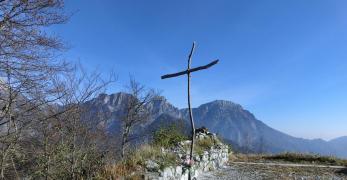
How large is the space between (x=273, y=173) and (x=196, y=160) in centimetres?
331

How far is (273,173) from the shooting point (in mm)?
15547

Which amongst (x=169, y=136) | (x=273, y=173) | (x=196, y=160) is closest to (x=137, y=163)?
(x=196, y=160)

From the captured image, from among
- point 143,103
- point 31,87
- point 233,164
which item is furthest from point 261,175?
point 143,103

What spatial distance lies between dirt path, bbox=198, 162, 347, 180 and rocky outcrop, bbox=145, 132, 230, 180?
43 cm

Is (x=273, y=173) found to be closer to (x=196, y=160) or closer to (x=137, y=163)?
(x=196, y=160)

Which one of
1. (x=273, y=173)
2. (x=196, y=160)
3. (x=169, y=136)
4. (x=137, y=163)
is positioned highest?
(x=169, y=136)

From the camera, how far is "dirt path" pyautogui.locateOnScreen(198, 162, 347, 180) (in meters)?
14.6

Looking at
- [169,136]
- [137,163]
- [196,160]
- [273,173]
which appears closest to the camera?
[137,163]

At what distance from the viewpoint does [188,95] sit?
9227 millimetres

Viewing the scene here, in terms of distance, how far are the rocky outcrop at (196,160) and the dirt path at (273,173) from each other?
1.41ft

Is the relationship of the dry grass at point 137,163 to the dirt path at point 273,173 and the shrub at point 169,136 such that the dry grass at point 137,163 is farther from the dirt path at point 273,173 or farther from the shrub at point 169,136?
the shrub at point 169,136

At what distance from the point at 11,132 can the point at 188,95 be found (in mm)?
4714

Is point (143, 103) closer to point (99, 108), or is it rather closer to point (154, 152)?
point (99, 108)

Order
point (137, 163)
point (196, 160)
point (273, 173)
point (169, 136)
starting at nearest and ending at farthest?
point (137, 163), point (196, 160), point (273, 173), point (169, 136)
